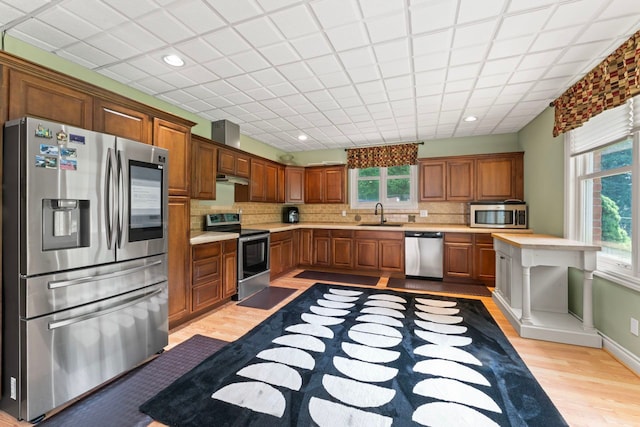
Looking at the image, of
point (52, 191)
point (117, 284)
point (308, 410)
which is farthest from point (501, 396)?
point (52, 191)

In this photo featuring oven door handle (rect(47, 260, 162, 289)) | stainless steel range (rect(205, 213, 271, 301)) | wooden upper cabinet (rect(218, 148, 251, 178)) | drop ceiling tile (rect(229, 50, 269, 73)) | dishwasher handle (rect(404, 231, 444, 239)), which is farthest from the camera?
dishwasher handle (rect(404, 231, 444, 239))

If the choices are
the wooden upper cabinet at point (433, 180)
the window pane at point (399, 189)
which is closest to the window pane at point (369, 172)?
the window pane at point (399, 189)

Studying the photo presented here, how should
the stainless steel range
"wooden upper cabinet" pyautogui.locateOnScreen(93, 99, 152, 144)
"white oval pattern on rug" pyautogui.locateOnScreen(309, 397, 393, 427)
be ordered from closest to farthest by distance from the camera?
"white oval pattern on rug" pyautogui.locateOnScreen(309, 397, 393, 427), "wooden upper cabinet" pyautogui.locateOnScreen(93, 99, 152, 144), the stainless steel range

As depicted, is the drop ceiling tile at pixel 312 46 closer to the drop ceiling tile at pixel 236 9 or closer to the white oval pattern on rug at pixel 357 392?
the drop ceiling tile at pixel 236 9

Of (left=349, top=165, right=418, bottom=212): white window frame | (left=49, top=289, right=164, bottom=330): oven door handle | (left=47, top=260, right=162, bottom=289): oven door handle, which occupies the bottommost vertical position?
(left=49, top=289, right=164, bottom=330): oven door handle

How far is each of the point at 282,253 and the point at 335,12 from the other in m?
3.75

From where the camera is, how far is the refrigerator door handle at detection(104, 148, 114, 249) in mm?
1858

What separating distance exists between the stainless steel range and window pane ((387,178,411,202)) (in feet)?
9.05

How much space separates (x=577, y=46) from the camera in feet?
6.98

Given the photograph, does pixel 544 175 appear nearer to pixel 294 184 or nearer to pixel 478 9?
pixel 478 9

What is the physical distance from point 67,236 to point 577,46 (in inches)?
161

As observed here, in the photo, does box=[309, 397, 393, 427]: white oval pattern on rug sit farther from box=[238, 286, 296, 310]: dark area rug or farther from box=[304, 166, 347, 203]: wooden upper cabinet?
box=[304, 166, 347, 203]: wooden upper cabinet

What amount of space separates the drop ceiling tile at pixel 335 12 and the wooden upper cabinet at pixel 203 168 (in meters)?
2.18

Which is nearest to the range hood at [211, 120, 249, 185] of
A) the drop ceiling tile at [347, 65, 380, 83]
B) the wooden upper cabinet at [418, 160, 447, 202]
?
the drop ceiling tile at [347, 65, 380, 83]
